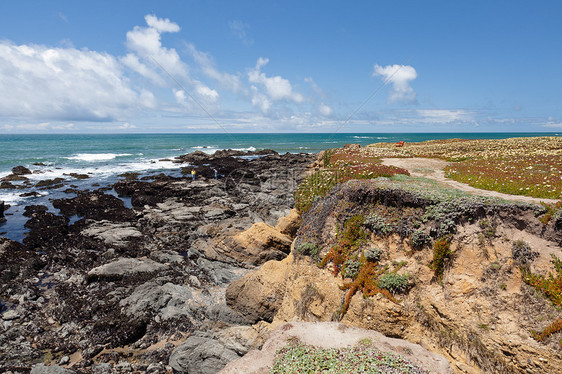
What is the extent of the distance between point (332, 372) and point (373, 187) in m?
7.27

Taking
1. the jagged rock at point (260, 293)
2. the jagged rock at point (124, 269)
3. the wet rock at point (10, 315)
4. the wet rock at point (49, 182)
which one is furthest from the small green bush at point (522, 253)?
the wet rock at point (49, 182)

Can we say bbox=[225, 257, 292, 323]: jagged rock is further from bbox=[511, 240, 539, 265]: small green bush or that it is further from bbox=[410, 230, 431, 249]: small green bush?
bbox=[511, 240, 539, 265]: small green bush

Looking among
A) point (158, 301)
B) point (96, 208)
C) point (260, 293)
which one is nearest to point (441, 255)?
point (260, 293)

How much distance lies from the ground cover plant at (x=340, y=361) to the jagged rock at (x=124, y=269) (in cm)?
1222

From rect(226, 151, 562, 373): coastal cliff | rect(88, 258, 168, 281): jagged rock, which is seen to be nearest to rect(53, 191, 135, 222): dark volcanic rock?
rect(88, 258, 168, 281): jagged rock

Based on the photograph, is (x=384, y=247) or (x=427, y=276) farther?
(x=384, y=247)

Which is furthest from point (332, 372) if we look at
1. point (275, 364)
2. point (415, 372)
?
point (415, 372)

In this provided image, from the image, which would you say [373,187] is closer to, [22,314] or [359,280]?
[359,280]

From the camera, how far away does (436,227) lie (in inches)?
399

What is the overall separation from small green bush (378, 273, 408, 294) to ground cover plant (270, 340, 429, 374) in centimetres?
225

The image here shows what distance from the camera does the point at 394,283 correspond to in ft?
32.8

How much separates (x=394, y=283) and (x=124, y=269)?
15613 mm

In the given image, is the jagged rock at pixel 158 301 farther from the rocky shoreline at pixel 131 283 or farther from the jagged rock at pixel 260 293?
the jagged rock at pixel 260 293

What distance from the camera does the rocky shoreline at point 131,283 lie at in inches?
455
